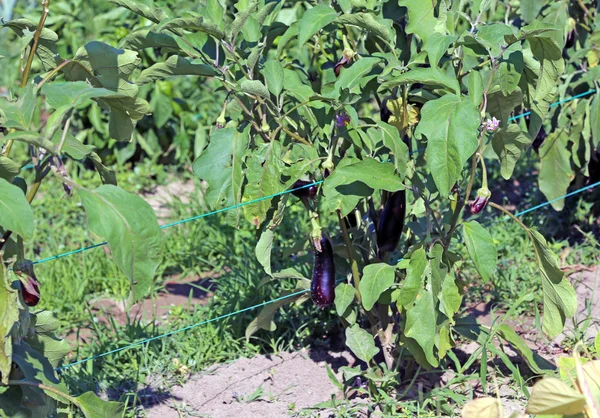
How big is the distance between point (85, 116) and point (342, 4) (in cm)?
273

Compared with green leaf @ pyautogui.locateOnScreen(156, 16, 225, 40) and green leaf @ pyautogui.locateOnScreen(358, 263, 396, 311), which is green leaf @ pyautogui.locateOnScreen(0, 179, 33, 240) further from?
green leaf @ pyautogui.locateOnScreen(358, 263, 396, 311)

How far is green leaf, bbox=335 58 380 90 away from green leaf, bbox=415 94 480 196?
11.5 inches

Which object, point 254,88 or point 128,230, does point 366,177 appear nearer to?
point 254,88

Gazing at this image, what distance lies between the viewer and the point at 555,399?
5.02ft

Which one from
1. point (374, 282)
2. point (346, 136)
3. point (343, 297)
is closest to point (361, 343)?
point (343, 297)

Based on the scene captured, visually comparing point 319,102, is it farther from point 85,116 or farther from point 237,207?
point 85,116

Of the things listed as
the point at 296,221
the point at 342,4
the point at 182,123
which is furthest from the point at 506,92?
the point at 182,123

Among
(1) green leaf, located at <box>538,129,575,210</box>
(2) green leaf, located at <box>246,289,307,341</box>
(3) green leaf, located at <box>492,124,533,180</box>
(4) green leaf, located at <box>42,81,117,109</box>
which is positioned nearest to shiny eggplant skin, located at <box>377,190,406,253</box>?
(3) green leaf, located at <box>492,124,533,180</box>

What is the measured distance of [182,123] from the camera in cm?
449

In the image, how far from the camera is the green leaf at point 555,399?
1514 millimetres

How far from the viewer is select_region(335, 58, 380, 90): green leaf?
2.16 meters

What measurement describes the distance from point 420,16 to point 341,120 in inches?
13.7

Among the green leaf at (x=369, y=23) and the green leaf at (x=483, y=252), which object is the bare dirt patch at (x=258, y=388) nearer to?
the green leaf at (x=483, y=252)

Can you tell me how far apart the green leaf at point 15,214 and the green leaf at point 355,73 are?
912mm
